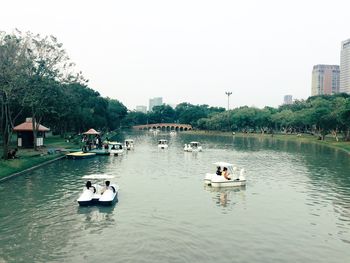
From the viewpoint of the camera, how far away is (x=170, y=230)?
73.0 ft

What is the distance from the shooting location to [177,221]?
79.6 feet

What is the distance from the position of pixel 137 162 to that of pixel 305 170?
2445 centimetres

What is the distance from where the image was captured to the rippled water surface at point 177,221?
18.6 metres

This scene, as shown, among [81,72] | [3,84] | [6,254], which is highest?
[81,72]

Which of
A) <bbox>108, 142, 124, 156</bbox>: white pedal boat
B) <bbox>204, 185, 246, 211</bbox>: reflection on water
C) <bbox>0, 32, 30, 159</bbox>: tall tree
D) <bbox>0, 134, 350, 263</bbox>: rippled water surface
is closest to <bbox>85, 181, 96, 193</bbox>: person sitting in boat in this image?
<bbox>0, 134, 350, 263</bbox>: rippled water surface

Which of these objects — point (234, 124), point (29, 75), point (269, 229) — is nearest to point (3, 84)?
point (29, 75)

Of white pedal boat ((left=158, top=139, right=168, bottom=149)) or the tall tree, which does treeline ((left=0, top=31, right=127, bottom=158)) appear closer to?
the tall tree

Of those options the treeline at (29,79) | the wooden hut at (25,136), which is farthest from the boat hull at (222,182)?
the wooden hut at (25,136)

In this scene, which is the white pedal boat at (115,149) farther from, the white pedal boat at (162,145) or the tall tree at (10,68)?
the tall tree at (10,68)

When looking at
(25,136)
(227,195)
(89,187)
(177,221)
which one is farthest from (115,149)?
(177,221)

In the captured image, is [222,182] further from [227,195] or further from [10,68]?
[10,68]

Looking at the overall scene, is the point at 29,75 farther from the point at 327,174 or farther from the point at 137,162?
the point at 327,174

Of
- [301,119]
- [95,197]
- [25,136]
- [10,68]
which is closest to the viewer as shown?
[95,197]

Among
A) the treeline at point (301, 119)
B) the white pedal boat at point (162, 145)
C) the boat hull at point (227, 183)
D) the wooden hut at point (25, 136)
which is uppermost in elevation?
the treeline at point (301, 119)
